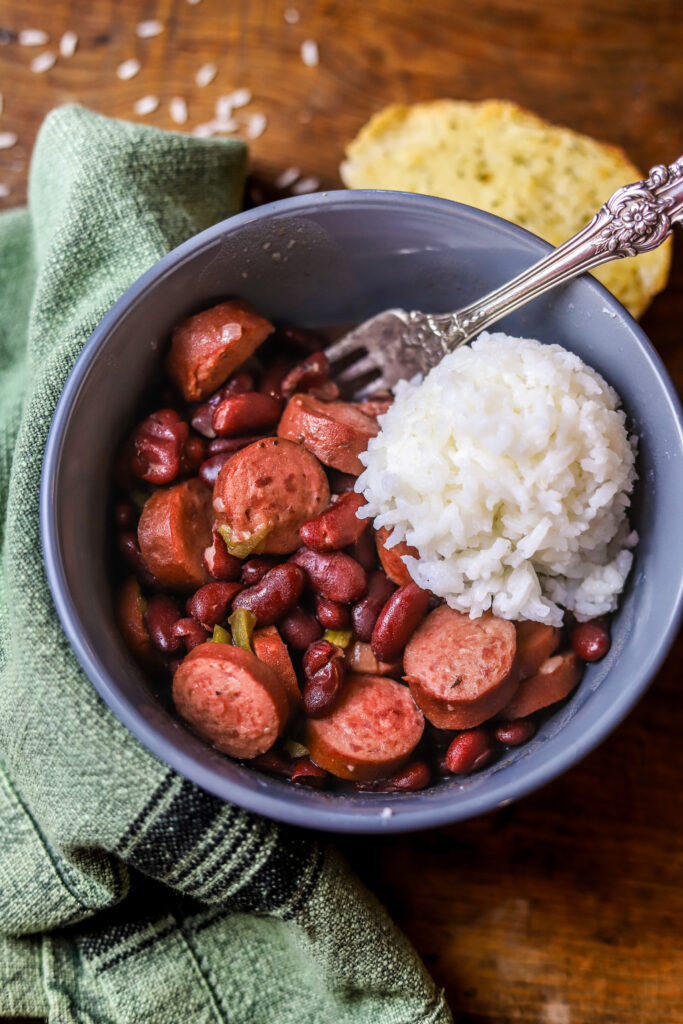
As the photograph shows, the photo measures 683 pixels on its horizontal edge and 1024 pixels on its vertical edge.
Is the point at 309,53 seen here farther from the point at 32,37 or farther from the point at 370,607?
the point at 370,607

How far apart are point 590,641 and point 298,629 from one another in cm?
56

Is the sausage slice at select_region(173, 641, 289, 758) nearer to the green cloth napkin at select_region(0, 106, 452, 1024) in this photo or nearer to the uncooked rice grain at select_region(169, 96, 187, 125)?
the green cloth napkin at select_region(0, 106, 452, 1024)

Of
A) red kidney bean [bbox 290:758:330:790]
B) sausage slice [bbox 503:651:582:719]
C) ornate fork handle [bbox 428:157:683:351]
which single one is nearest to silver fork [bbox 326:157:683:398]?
ornate fork handle [bbox 428:157:683:351]

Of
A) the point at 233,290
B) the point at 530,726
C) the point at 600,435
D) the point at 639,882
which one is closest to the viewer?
the point at 600,435

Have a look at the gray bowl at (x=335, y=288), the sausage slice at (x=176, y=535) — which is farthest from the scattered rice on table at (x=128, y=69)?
the sausage slice at (x=176, y=535)

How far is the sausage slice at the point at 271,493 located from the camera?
1.70 m

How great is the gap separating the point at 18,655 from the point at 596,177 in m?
1.82

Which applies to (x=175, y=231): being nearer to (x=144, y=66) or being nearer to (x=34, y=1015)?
(x=144, y=66)

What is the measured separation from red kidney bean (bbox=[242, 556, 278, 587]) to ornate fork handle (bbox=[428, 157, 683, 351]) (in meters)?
0.68

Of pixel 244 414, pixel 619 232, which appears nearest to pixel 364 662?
pixel 244 414

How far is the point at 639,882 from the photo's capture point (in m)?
2.06

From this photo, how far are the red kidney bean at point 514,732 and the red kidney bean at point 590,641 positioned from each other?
17 cm

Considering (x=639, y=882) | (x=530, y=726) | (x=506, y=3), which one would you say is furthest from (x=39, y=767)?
(x=506, y=3)

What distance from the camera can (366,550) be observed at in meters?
1.72
